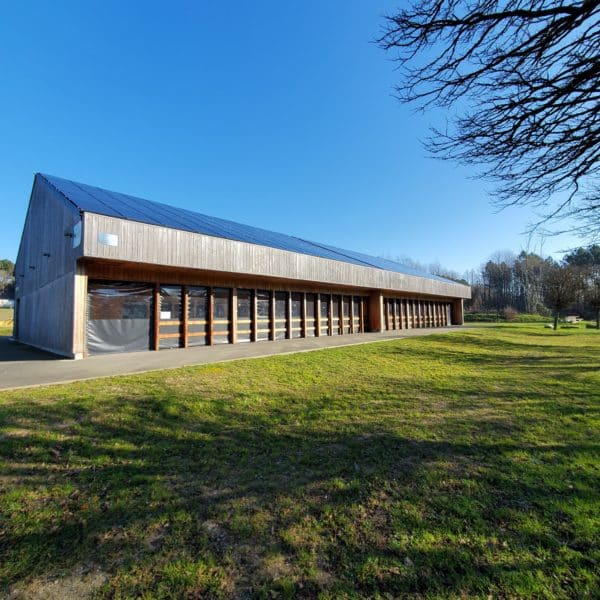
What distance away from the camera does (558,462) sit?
3.54 meters

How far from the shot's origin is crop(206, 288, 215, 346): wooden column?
12.8 metres

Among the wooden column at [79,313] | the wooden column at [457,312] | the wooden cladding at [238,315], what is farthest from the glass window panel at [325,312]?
the wooden column at [457,312]

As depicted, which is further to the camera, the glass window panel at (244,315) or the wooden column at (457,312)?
the wooden column at (457,312)

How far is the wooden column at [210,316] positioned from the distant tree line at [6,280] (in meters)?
59.6

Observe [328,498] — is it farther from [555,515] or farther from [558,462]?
[558,462]

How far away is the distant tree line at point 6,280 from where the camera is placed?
58181 mm


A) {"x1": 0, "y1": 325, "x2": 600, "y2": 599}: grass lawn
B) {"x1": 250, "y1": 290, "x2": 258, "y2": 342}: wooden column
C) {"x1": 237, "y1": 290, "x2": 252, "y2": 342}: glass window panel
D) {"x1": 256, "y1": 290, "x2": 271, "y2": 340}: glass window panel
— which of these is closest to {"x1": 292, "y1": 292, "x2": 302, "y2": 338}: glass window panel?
{"x1": 256, "y1": 290, "x2": 271, "y2": 340}: glass window panel

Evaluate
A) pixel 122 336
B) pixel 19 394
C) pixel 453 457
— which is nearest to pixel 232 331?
pixel 122 336

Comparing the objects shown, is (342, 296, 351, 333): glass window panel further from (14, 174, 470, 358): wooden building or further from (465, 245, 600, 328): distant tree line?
(465, 245, 600, 328): distant tree line

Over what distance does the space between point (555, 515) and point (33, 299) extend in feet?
63.4

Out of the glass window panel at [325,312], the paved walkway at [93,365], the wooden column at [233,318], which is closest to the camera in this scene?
the paved walkway at [93,365]

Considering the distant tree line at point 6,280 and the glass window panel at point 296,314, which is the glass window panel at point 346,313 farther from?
the distant tree line at point 6,280

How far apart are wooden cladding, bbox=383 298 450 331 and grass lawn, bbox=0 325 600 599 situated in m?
16.7

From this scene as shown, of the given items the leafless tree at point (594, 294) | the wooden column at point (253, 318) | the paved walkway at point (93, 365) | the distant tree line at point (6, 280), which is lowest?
the paved walkway at point (93, 365)
